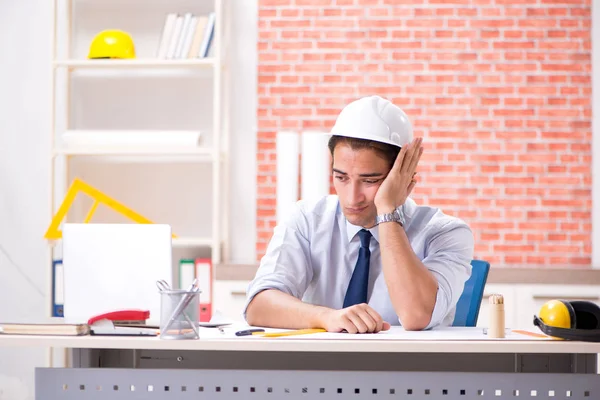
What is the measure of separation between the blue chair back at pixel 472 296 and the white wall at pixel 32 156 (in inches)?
77.7

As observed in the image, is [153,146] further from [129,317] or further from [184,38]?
[129,317]

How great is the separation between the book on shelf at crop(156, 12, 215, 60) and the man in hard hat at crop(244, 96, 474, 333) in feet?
5.86

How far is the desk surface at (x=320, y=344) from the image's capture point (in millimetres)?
1552

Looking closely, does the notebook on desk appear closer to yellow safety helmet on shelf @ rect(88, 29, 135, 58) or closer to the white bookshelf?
the white bookshelf

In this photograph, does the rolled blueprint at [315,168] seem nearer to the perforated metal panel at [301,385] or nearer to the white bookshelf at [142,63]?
the white bookshelf at [142,63]

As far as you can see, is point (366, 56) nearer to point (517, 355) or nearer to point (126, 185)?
point (126, 185)

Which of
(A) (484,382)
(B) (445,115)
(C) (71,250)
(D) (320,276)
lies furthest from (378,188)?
(B) (445,115)

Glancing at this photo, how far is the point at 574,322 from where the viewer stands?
5.38 ft

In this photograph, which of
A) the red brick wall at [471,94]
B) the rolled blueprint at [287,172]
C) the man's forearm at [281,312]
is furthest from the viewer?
the red brick wall at [471,94]

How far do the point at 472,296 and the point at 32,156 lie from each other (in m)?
2.81

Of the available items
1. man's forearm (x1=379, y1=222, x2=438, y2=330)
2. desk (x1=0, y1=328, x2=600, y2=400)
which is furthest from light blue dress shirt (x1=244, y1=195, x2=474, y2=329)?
desk (x1=0, y1=328, x2=600, y2=400)

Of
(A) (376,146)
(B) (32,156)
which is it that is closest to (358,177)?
(A) (376,146)

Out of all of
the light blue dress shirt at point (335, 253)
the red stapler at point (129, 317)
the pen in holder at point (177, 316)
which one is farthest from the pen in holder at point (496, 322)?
the red stapler at point (129, 317)

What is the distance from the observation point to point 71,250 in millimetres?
2012
